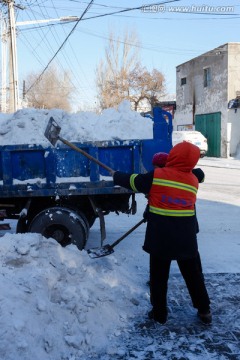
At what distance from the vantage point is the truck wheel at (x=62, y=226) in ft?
17.3

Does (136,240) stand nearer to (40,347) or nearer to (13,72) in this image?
(40,347)

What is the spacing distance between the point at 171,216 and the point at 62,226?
214 centimetres

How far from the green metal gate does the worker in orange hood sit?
21.4 metres

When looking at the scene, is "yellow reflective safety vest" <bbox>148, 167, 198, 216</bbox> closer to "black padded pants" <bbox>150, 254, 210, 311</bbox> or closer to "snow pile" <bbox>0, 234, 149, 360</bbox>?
"black padded pants" <bbox>150, 254, 210, 311</bbox>

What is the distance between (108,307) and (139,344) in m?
0.53

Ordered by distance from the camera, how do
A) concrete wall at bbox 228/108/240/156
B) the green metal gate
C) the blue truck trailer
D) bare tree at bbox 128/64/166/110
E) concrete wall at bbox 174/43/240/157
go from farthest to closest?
bare tree at bbox 128/64/166/110 → the green metal gate → concrete wall at bbox 228/108/240/156 → concrete wall at bbox 174/43/240/157 → the blue truck trailer

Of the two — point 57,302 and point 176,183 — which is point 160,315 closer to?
point 57,302

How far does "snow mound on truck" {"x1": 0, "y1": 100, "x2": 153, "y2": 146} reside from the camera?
17.7ft

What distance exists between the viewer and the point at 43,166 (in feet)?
17.3

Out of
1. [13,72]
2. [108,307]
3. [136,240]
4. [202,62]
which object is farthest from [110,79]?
[108,307]

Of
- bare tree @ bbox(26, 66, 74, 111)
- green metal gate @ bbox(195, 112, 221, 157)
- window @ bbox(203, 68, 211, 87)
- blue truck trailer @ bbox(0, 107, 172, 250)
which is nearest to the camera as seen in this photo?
blue truck trailer @ bbox(0, 107, 172, 250)

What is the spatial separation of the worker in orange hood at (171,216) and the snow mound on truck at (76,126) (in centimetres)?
184

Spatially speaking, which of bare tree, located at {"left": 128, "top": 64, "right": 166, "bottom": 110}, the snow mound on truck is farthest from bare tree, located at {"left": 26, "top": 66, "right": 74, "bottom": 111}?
the snow mound on truck

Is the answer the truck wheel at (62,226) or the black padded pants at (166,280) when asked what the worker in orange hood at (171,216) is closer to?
the black padded pants at (166,280)
